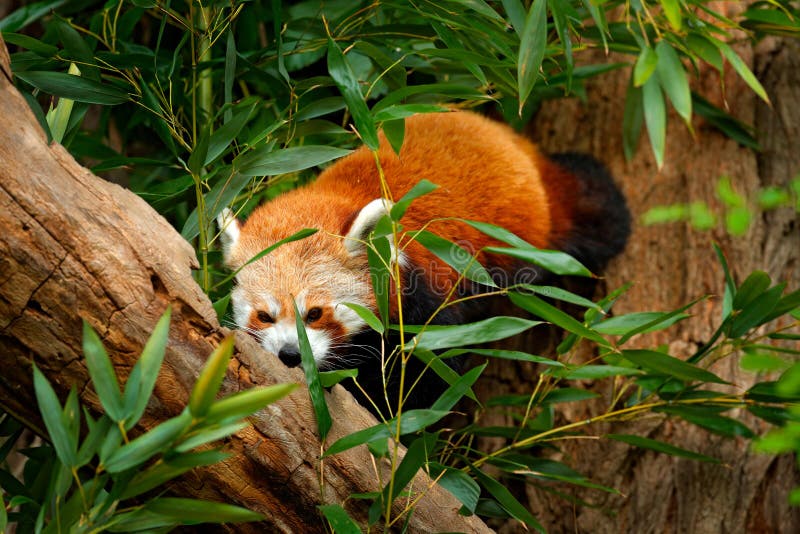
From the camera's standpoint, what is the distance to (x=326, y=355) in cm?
254

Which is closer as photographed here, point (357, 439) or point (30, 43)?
point (357, 439)

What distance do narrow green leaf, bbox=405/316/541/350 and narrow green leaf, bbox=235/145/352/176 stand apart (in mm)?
539

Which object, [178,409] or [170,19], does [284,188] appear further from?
[178,409]

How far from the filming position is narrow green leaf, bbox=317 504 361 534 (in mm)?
1684

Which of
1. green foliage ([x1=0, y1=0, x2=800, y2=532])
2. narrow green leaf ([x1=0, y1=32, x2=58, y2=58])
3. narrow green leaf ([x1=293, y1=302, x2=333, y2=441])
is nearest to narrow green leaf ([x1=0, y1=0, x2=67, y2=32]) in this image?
green foliage ([x1=0, y1=0, x2=800, y2=532])

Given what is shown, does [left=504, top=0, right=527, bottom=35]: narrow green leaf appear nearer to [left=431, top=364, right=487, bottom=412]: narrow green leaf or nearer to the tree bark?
[left=431, top=364, right=487, bottom=412]: narrow green leaf

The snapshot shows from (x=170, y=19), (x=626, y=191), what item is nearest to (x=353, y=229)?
(x=170, y=19)

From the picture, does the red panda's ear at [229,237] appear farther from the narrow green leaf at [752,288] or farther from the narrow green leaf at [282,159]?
the narrow green leaf at [752,288]

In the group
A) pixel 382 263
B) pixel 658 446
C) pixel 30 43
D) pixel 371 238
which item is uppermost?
pixel 30 43

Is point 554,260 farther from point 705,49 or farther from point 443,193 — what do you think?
point 705,49

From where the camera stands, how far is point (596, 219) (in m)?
3.21

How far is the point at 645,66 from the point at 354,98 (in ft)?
2.69

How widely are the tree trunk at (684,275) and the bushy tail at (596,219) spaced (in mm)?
87

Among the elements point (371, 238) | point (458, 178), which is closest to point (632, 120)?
point (458, 178)
